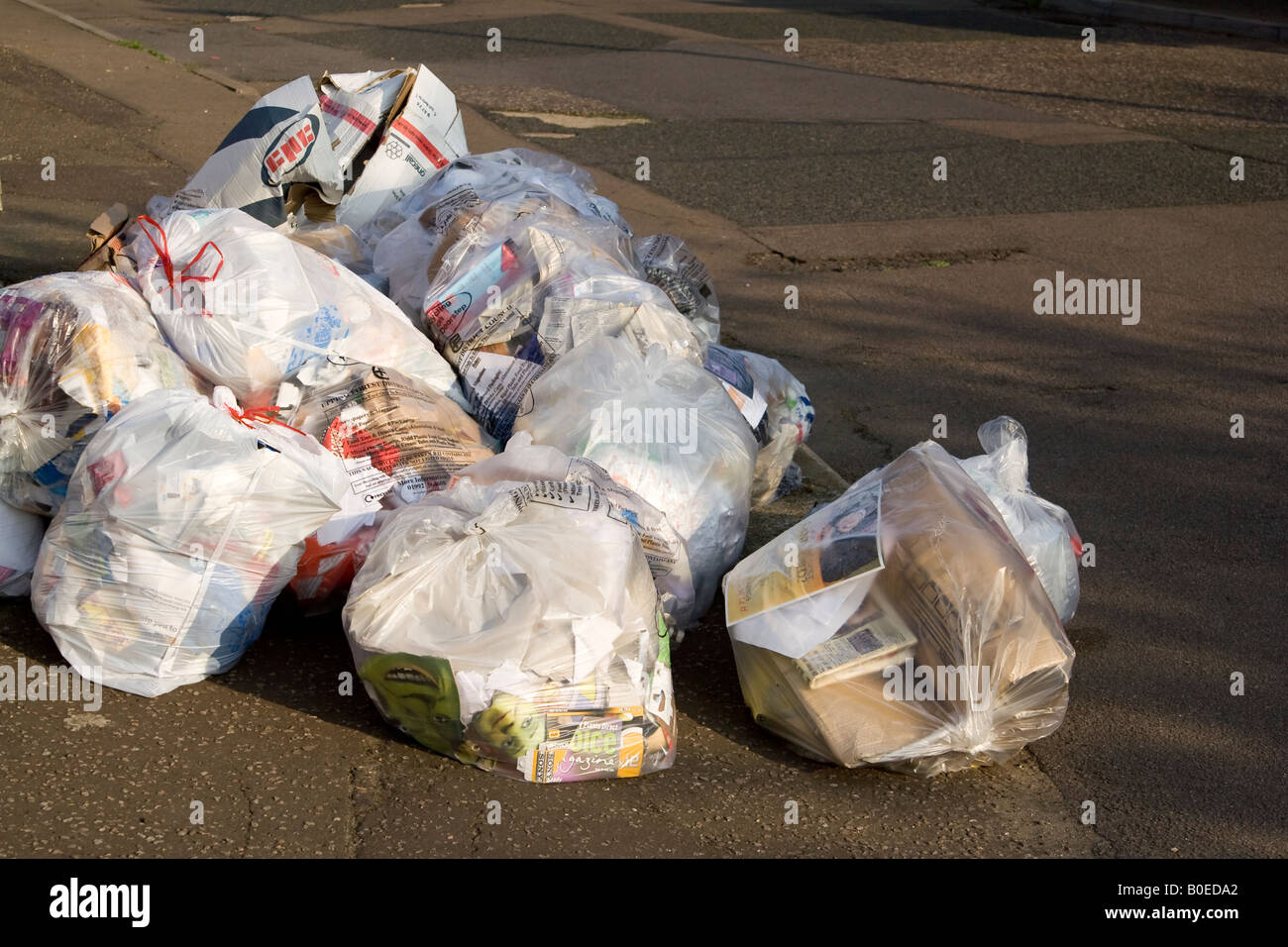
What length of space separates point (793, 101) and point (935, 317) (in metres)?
4.76

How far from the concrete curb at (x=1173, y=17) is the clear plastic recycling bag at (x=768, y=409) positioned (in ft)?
36.3

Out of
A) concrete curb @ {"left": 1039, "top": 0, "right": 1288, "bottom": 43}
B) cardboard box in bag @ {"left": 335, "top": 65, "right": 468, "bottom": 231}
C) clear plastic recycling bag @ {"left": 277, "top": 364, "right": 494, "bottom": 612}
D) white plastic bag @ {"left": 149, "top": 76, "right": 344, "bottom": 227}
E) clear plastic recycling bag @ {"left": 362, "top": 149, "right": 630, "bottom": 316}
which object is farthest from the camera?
concrete curb @ {"left": 1039, "top": 0, "right": 1288, "bottom": 43}

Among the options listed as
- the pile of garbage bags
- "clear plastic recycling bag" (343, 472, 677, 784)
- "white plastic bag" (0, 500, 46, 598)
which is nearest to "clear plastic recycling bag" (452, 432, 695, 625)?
the pile of garbage bags

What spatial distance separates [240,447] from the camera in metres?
2.80

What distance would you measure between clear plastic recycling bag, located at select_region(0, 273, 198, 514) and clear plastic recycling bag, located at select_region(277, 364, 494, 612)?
0.39 metres

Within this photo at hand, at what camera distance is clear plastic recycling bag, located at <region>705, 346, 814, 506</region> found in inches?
147

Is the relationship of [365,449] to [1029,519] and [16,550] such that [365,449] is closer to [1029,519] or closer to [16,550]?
[16,550]

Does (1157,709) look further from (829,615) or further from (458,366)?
(458,366)

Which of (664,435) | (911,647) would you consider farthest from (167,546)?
(911,647)

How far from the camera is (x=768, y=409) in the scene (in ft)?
12.7

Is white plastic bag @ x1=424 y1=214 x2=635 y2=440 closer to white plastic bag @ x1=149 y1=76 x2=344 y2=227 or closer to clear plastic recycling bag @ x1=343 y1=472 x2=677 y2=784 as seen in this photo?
white plastic bag @ x1=149 y1=76 x2=344 y2=227

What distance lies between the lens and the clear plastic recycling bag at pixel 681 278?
4160 millimetres

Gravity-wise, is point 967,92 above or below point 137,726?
above

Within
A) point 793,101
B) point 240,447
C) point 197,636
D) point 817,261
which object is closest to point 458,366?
point 240,447
